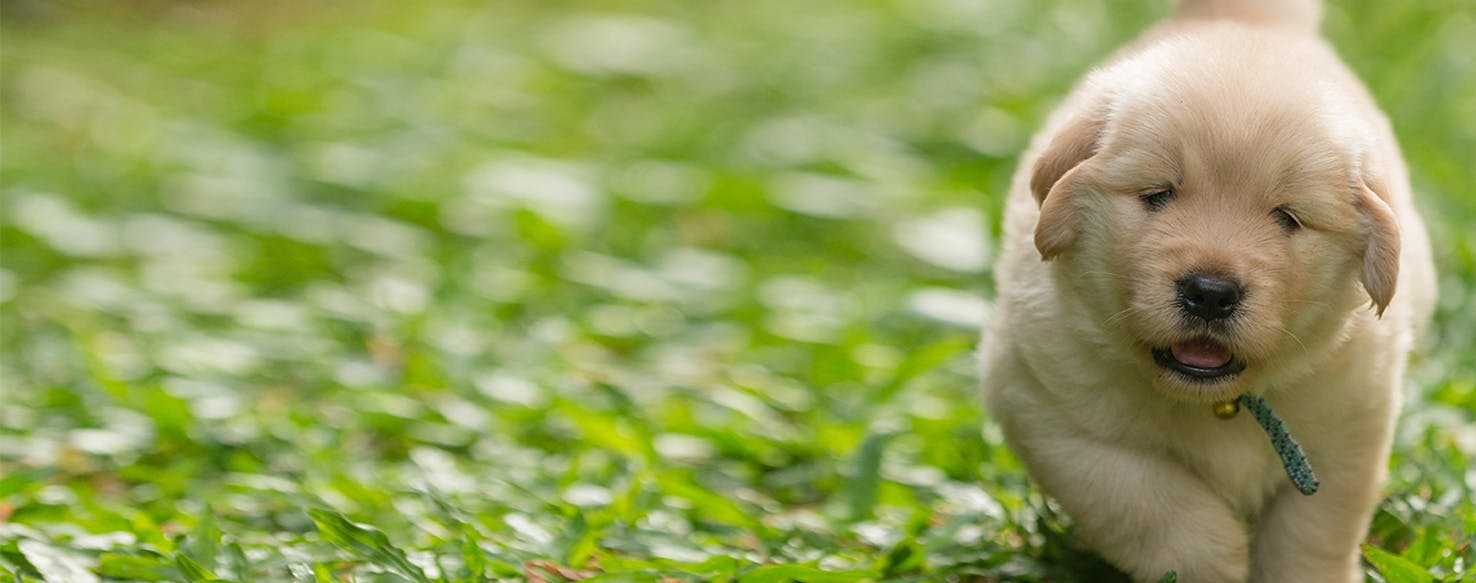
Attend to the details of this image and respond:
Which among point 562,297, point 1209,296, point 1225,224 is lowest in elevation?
point 562,297

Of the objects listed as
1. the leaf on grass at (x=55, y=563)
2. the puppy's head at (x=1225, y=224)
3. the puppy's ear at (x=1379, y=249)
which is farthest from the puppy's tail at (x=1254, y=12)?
the leaf on grass at (x=55, y=563)

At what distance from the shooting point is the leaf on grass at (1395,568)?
3.59m

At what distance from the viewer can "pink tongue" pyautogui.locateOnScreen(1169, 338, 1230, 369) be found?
10.6 feet

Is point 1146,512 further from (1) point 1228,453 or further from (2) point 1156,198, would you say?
(2) point 1156,198

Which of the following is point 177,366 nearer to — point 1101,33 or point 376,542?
point 376,542

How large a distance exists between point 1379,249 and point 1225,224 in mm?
284

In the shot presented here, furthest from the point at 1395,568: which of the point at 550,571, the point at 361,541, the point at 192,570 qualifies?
the point at 192,570

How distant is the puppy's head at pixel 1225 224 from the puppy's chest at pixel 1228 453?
24 centimetres

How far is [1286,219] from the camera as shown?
3.21 meters

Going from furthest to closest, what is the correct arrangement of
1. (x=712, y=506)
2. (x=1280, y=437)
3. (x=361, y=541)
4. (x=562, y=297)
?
1. (x=562, y=297)
2. (x=712, y=506)
3. (x=361, y=541)
4. (x=1280, y=437)

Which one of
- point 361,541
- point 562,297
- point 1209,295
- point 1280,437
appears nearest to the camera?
point 1209,295

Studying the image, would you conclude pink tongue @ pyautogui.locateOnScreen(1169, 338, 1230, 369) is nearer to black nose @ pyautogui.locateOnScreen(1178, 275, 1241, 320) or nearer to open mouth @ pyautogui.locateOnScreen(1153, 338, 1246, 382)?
open mouth @ pyautogui.locateOnScreen(1153, 338, 1246, 382)

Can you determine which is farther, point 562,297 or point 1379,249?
point 562,297

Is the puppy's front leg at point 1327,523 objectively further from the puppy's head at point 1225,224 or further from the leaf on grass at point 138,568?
the leaf on grass at point 138,568
